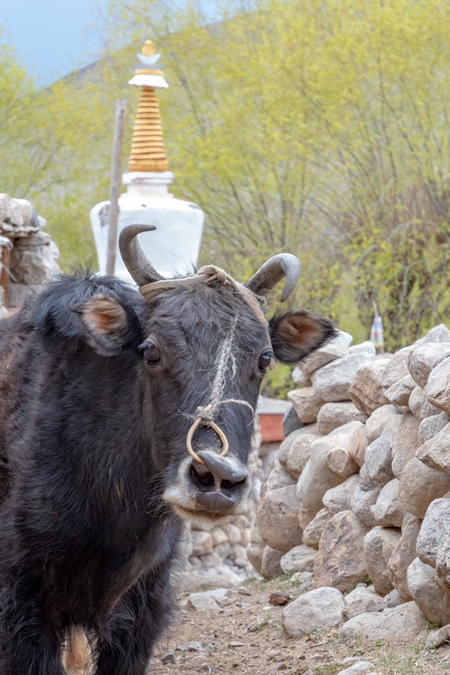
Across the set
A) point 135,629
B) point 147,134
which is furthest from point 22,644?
point 147,134

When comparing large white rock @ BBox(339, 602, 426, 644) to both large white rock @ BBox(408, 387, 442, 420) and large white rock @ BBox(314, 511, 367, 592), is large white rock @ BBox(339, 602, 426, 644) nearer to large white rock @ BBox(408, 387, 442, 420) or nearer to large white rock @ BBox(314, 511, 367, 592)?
large white rock @ BBox(314, 511, 367, 592)

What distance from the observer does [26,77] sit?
67.1 feet

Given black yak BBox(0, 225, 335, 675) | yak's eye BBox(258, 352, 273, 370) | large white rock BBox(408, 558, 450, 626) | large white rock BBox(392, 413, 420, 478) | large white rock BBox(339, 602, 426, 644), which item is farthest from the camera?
large white rock BBox(392, 413, 420, 478)

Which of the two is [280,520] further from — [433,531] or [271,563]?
[433,531]

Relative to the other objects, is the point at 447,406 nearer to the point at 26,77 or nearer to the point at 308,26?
the point at 308,26

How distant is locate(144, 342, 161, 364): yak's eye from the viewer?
156 inches

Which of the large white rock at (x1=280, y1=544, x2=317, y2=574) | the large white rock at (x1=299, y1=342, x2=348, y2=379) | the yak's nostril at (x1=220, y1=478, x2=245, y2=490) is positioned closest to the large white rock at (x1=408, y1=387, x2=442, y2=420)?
the large white rock at (x1=280, y1=544, x2=317, y2=574)

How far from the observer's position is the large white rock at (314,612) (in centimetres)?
541

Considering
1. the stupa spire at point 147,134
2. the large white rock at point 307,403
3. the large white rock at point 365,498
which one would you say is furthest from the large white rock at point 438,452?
the stupa spire at point 147,134

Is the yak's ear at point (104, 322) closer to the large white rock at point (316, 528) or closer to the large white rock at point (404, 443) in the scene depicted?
the large white rock at point (404, 443)

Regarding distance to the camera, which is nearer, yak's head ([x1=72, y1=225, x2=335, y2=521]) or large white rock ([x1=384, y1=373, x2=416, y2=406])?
yak's head ([x1=72, y1=225, x2=335, y2=521])

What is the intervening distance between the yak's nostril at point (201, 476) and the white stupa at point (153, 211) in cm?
721

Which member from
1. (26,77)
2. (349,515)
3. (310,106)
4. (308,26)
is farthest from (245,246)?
(349,515)

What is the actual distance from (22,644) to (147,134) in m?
8.25
